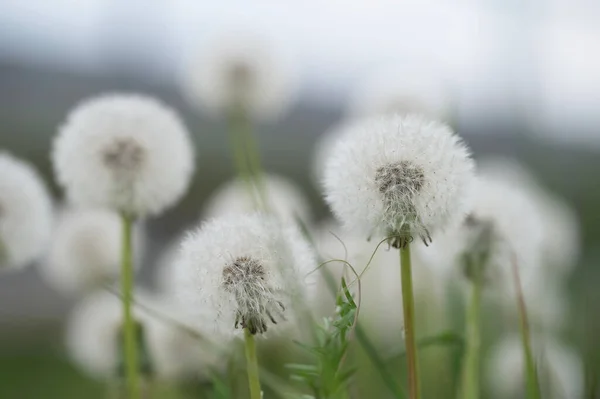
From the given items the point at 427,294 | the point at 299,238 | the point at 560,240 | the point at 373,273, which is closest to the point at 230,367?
the point at 299,238

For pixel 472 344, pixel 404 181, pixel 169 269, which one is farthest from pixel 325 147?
pixel 404 181

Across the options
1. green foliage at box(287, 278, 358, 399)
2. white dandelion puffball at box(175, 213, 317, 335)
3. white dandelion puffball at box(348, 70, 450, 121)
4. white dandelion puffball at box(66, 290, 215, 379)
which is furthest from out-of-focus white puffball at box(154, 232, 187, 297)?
white dandelion puffball at box(348, 70, 450, 121)

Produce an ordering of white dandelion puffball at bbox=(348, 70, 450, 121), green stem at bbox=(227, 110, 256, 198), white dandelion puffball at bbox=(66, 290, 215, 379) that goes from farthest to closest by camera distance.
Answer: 1. white dandelion puffball at bbox=(348, 70, 450, 121)
2. green stem at bbox=(227, 110, 256, 198)
3. white dandelion puffball at bbox=(66, 290, 215, 379)

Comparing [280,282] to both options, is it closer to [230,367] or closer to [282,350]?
[230,367]

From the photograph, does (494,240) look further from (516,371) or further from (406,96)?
(406,96)

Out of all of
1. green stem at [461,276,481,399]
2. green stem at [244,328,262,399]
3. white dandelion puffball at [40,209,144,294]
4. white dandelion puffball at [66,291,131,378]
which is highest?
white dandelion puffball at [40,209,144,294]

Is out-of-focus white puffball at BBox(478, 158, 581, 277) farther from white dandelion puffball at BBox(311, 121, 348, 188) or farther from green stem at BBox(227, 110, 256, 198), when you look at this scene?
green stem at BBox(227, 110, 256, 198)
